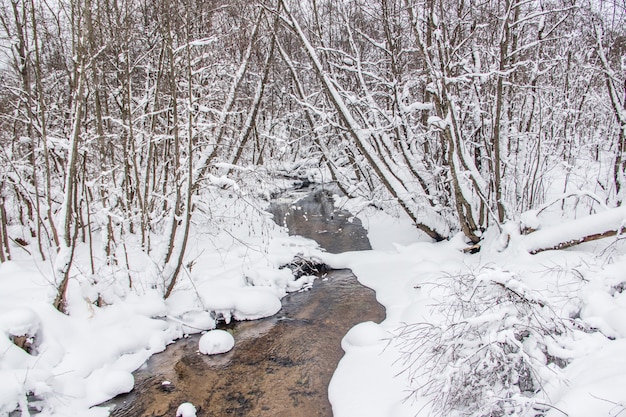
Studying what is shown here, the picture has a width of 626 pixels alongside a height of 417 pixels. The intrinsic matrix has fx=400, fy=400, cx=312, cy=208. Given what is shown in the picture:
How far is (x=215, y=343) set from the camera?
570 cm

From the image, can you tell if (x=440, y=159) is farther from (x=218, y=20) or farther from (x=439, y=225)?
(x=218, y=20)

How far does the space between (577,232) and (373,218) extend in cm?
657

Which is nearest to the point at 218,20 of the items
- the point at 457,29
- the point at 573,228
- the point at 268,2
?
the point at 268,2

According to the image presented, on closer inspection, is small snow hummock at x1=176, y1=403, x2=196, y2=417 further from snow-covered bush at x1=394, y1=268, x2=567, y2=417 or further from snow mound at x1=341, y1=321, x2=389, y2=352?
snow-covered bush at x1=394, y1=268, x2=567, y2=417

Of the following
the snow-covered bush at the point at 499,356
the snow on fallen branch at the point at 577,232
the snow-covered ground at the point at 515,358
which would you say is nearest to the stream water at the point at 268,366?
the snow-covered ground at the point at 515,358

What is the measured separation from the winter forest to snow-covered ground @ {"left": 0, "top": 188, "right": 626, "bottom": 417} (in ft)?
0.08

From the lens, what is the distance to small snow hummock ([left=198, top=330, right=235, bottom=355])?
18.6ft

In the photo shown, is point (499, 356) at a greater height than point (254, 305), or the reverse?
point (499, 356)

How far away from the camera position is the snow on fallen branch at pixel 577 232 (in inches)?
222

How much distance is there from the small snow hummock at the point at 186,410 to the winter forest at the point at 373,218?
0.92 metres

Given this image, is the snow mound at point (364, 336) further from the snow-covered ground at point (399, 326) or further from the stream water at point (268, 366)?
the stream water at point (268, 366)

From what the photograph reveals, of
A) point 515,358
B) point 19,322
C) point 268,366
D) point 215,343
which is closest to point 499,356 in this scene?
point 515,358

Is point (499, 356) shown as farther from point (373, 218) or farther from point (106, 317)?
point (373, 218)

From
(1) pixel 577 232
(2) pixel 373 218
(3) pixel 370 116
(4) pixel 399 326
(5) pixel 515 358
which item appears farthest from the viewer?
(2) pixel 373 218
